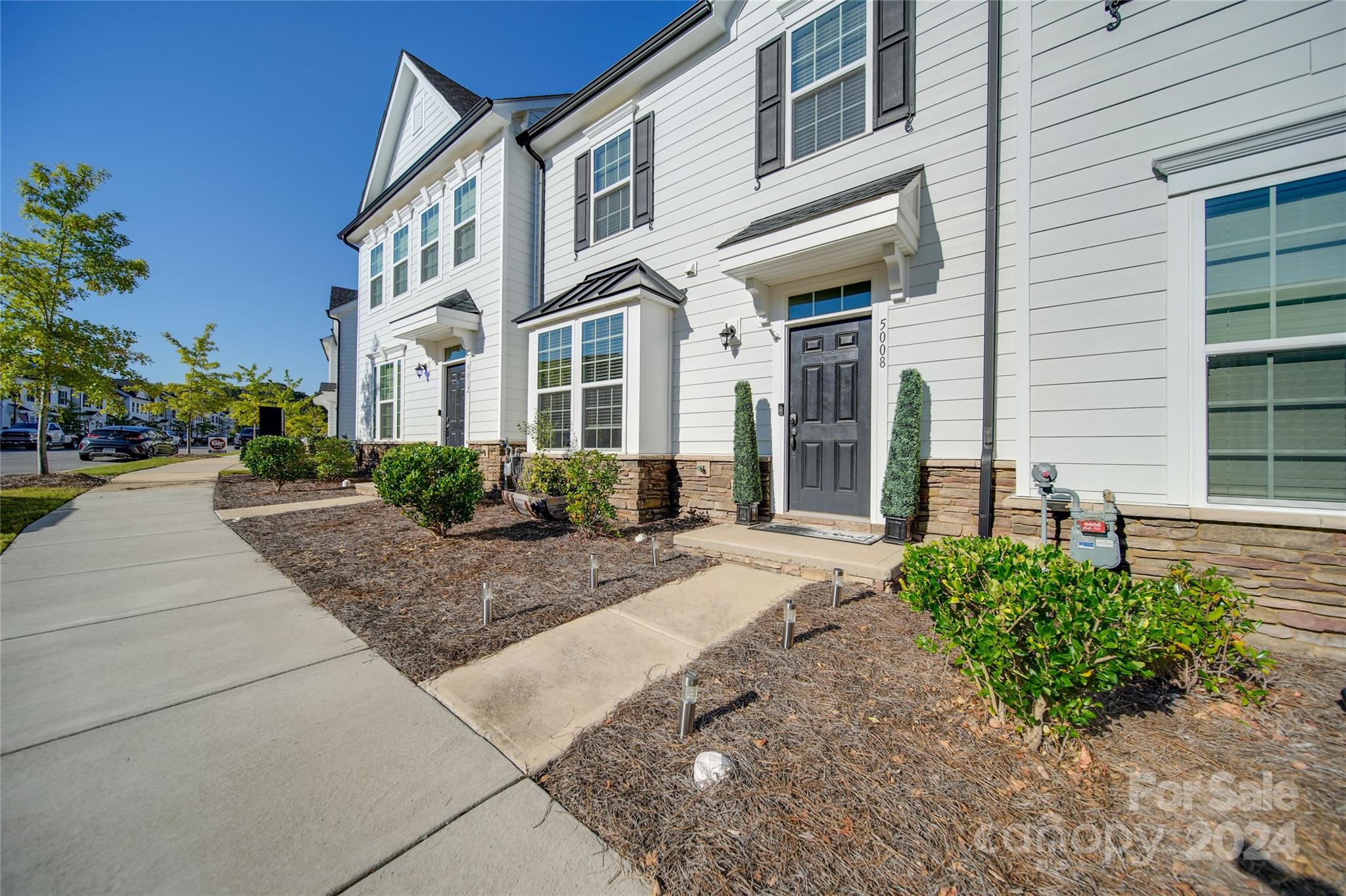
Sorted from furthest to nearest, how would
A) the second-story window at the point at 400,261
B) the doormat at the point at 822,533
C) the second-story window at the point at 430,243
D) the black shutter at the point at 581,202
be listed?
the second-story window at the point at 400,261 → the second-story window at the point at 430,243 → the black shutter at the point at 581,202 → the doormat at the point at 822,533

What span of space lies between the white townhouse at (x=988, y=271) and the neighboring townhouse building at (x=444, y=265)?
1.27m

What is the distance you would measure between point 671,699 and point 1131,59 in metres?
5.71

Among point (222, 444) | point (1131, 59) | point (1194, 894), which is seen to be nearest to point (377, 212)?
point (1131, 59)

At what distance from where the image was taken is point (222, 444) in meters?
30.1

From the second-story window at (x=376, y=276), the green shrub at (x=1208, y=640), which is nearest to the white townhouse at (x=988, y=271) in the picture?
the green shrub at (x=1208, y=640)

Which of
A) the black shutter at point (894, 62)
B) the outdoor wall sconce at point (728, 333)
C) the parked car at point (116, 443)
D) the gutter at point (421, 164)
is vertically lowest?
the parked car at point (116, 443)

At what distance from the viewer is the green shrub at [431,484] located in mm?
5180

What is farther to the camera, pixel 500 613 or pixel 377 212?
pixel 377 212

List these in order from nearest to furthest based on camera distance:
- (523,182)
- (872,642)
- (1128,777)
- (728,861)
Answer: (728,861)
(1128,777)
(872,642)
(523,182)

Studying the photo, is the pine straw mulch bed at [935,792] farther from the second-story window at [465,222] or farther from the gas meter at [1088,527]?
the second-story window at [465,222]

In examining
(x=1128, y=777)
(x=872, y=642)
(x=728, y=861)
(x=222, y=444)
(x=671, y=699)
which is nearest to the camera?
(x=728, y=861)

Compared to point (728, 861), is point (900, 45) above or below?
above

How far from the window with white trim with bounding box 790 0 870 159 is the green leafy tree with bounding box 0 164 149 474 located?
14.5 m

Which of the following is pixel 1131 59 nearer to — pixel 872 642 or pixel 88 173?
pixel 872 642
